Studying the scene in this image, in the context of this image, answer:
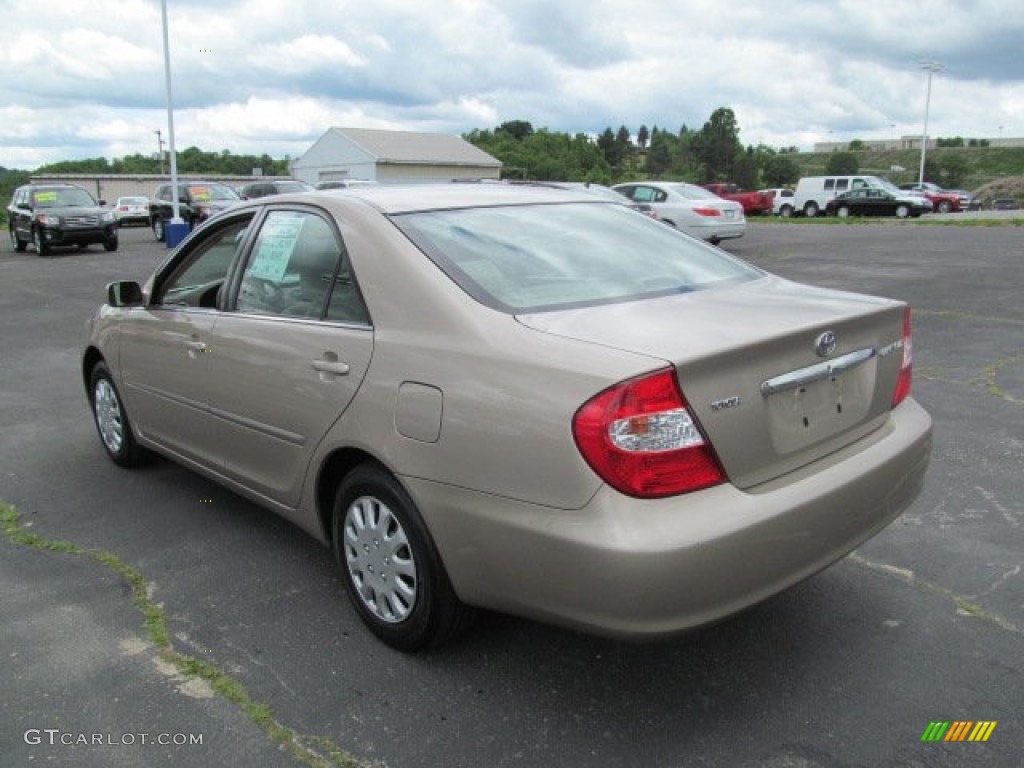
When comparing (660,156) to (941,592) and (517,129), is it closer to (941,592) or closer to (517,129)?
(517,129)

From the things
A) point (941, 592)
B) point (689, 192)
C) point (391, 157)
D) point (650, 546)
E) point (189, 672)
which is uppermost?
point (391, 157)

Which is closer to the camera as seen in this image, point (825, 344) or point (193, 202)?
point (825, 344)

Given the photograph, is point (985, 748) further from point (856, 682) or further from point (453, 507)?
point (453, 507)

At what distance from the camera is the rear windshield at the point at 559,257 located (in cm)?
298

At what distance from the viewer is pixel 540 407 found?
2.45m

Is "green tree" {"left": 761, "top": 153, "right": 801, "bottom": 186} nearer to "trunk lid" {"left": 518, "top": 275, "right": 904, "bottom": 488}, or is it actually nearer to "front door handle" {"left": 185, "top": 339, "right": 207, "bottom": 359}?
"front door handle" {"left": 185, "top": 339, "right": 207, "bottom": 359}

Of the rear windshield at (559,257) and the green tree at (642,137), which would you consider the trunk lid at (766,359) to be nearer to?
the rear windshield at (559,257)

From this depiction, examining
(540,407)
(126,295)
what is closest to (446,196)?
(540,407)

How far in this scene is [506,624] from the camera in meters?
3.28

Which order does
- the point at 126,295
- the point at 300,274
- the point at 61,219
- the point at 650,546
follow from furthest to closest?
1. the point at 61,219
2. the point at 126,295
3. the point at 300,274
4. the point at 650,546

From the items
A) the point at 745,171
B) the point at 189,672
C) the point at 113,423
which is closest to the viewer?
the point at 189,672

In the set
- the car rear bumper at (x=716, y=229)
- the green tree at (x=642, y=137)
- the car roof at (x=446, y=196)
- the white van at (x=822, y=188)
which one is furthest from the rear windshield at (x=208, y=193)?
the green tree at (x=642, y=137)

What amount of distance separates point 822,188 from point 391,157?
1169 inches

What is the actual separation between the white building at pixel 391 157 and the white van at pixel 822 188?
24.2 meters
